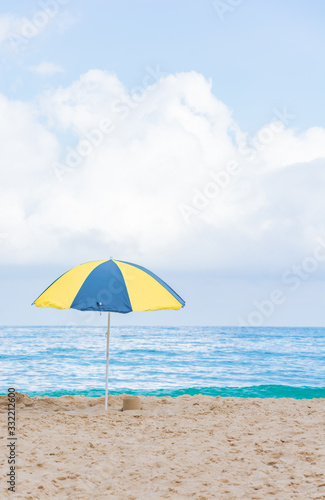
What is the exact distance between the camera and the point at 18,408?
22.8 ft

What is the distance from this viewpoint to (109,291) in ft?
18.6

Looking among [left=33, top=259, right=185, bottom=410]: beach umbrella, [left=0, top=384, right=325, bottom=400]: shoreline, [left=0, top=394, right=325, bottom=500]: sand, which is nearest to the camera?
[left=0, top=394, right=325, bottom=500]: sand

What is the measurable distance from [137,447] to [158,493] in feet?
4.27

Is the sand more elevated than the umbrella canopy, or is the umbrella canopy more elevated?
the umbrella canopy

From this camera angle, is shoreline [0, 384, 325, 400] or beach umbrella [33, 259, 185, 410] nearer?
beach umbrella [33, 259, 185, 410]

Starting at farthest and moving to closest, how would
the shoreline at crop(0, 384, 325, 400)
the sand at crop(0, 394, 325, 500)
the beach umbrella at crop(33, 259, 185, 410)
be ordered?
1. the shoreline at crop(0, 384, 325, 400)
2. the beach umbrella at crop(33, 259, 185, 410)
3. the sand at crop(0, 394, 325, 500)

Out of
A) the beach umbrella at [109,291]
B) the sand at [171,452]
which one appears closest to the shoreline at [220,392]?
the sand at [171,452]

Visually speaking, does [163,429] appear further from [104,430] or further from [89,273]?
[89,273]

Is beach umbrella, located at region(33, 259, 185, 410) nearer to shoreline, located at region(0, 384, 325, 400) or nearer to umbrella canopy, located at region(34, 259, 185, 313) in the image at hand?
umbrella canopy, located at region(34, 259, 185, 313)

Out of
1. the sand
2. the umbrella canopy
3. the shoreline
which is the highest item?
the umbrella canopy

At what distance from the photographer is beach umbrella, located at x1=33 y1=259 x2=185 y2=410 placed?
557 centimetres

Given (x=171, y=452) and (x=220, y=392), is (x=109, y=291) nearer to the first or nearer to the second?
(x=171, y=452)

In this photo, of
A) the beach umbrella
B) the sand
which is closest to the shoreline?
the sand

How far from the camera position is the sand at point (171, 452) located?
11.6 feet
